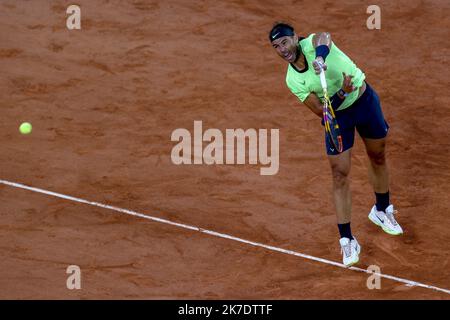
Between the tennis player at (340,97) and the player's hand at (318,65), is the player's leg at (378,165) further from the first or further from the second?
the player's hand at (318,65)

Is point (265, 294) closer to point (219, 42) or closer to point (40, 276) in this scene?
point (40, 276)

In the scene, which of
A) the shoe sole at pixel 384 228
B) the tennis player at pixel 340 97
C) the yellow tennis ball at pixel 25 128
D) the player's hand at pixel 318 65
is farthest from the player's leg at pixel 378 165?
the yellow tennis ball at pixel 25 128

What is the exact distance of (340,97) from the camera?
9.79 meters

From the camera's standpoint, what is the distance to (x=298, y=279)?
10180mm

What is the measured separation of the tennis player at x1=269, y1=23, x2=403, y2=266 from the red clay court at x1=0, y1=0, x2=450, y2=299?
70 centimetres

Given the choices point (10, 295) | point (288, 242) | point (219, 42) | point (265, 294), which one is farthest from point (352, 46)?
point (10, 295)

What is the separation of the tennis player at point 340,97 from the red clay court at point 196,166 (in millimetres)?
696

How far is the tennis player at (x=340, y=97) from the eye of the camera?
954 centimetres

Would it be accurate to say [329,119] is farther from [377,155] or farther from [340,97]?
[377,155]

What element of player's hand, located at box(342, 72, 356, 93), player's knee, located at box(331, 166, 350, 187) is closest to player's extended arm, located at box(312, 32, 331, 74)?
player's hand, located at box(342, 72, 356, 93)

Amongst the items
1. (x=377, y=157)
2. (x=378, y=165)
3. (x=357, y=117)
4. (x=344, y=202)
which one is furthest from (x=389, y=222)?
(x=357, y=117)

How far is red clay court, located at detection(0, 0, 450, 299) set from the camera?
405 inches

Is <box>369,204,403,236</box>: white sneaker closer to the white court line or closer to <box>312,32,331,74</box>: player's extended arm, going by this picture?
the white court line

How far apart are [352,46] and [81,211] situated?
5.05 metres
